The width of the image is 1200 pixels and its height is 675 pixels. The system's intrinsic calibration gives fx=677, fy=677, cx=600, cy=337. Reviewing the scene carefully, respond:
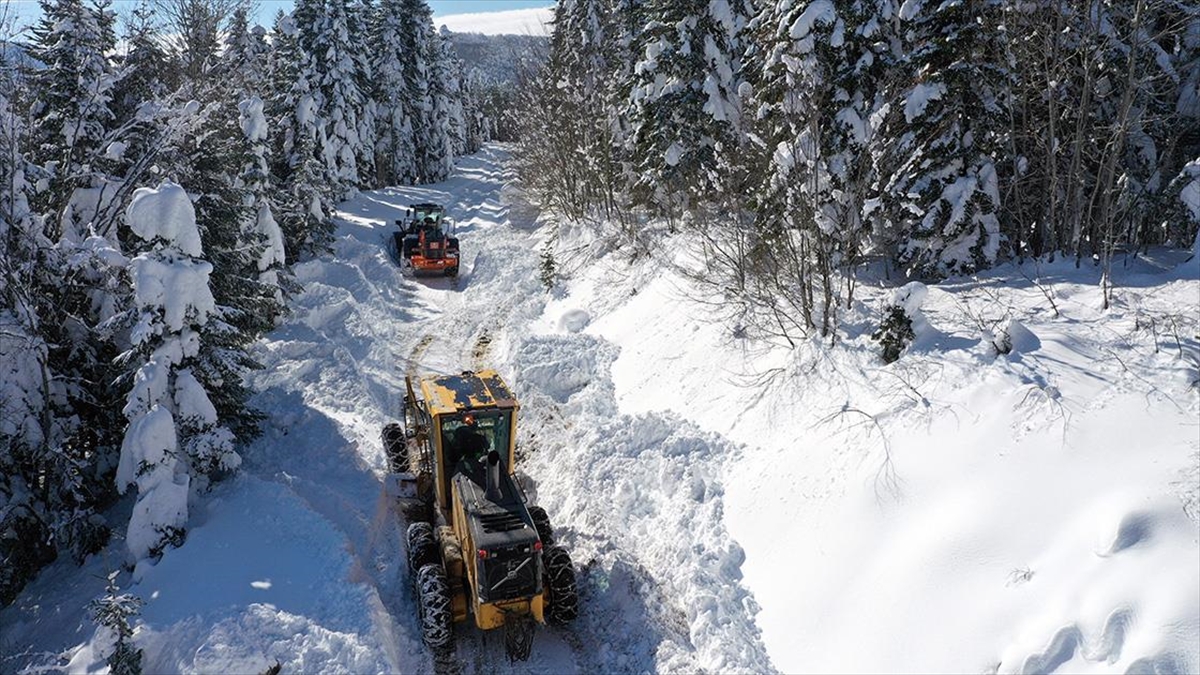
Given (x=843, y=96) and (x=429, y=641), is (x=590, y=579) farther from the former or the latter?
(x=843, y=96)

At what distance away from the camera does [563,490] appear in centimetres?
1280

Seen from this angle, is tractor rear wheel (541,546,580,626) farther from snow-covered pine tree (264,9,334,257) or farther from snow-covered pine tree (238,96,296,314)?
snow-covered pine tree (264,9,334,257)

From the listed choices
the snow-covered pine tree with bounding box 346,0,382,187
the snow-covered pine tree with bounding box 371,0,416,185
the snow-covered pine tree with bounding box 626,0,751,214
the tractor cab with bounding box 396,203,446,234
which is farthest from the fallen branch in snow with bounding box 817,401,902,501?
the snow-covered pine tree with bounding box 371,0,416,185

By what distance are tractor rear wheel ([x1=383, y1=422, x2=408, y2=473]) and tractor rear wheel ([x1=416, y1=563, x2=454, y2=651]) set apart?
14.6 ft

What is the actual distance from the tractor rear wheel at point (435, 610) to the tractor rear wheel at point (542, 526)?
1605 mm

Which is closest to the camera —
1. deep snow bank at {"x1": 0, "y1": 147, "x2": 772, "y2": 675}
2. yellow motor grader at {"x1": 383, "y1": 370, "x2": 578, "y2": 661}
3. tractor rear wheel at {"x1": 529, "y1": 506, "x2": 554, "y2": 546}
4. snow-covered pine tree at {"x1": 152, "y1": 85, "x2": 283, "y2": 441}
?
deep snow bank at {"x1": 0, "y1": 147, "x2": 772, "y2": 675}

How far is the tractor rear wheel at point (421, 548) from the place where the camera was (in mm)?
10156

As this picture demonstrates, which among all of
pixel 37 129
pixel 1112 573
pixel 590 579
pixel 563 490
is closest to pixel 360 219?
pixel 37 129

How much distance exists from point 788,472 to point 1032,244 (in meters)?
8.60

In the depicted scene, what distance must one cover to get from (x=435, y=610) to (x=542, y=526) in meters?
2.04

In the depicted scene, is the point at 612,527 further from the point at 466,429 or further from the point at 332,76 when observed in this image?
the point at 332,76

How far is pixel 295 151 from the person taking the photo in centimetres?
3009

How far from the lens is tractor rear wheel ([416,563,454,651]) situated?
355 inches

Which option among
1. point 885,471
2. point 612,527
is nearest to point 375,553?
point 612,527
